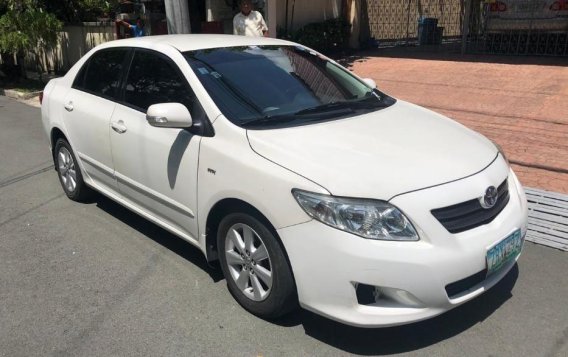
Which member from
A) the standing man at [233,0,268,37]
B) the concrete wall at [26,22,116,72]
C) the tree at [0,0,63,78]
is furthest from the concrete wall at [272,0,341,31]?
the tree at [0,0,63,78]

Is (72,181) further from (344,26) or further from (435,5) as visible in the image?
(435,5)

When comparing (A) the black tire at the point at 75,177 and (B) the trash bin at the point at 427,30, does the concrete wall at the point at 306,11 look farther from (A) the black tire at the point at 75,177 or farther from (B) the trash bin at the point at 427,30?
(A) the black tire at the point at 75,177

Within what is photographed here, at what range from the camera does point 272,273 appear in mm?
2982

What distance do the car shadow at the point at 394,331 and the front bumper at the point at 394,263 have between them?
310 millimetres

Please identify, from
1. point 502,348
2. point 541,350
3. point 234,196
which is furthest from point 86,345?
point 541,350

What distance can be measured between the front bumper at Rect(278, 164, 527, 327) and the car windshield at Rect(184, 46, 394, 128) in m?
0.96

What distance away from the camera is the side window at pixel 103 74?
438 centimetres

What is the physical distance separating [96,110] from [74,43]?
1099 centimetres

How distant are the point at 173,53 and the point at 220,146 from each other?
1.00 m

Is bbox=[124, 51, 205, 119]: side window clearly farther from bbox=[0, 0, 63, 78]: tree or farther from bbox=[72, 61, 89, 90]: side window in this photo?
bbox=[0, 0, 63, 78]: tree

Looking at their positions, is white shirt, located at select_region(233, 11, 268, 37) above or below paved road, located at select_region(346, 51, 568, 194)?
above

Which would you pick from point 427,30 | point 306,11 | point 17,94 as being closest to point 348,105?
point 17,94

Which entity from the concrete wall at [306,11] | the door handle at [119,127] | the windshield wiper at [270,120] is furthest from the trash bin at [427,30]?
the windshield wiper at [270,120]

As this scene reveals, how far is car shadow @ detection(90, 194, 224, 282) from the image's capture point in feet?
12.8
